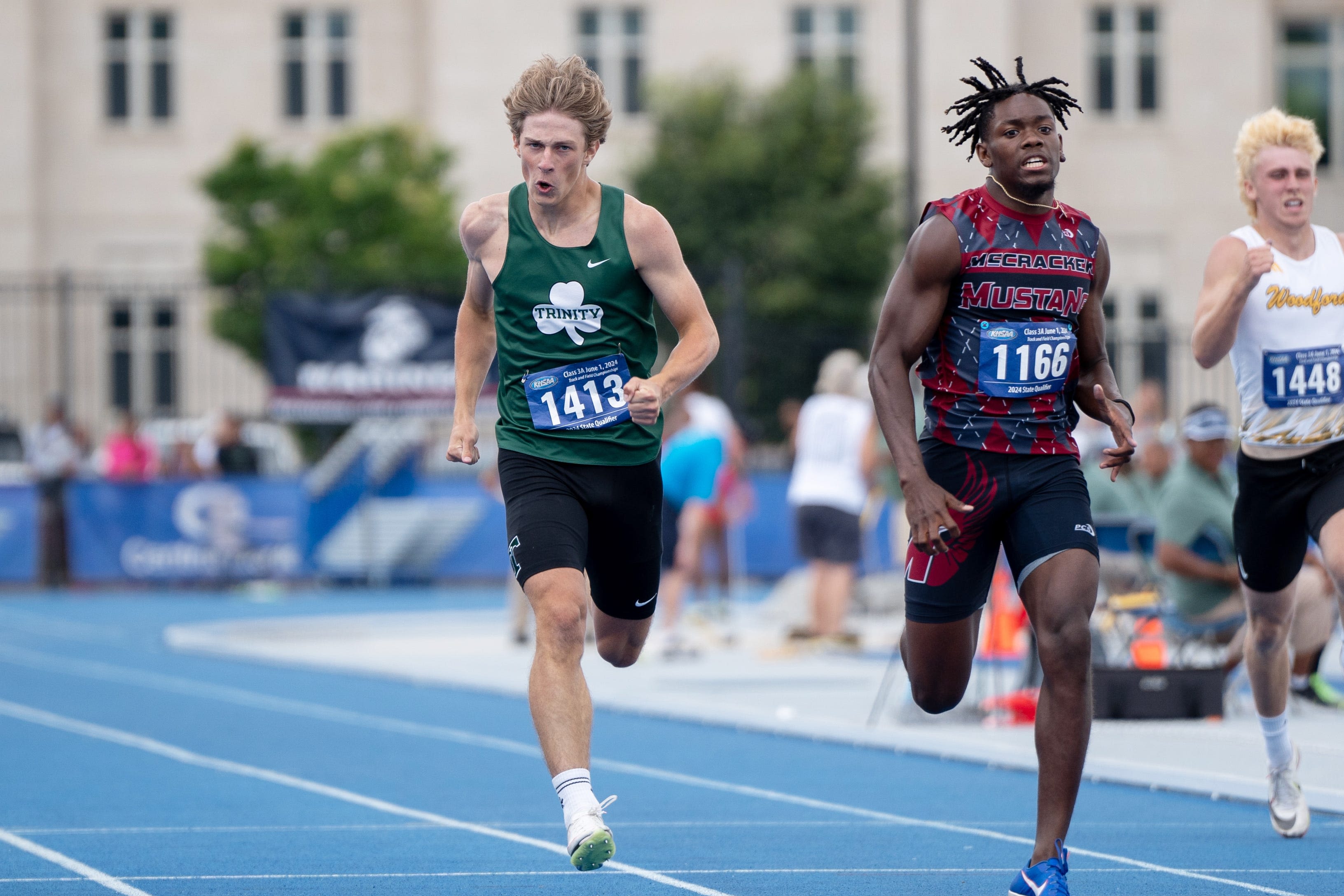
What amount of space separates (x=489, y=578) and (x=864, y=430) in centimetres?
1045

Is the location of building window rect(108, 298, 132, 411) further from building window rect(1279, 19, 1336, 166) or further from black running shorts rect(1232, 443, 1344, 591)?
black running shorts rect(1232, 443, 1344, 591)

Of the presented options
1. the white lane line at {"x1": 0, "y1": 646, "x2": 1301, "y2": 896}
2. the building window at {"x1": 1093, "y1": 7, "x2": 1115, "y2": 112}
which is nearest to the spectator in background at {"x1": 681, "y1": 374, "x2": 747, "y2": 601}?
the white lane line at {"x1": 0, "y1": 646, "x2": 1301, "y2": 896}

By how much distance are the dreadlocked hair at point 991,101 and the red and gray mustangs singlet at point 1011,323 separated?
246 millimetres

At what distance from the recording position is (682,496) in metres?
14.3

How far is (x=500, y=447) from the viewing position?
239 inches

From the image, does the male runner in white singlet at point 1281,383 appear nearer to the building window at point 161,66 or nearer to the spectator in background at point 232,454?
the spectator in background at point 232,454

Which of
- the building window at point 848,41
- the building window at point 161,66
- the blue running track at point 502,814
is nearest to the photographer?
the blue running track at point 502,814

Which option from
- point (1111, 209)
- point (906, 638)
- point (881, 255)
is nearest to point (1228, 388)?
point (881, 255)

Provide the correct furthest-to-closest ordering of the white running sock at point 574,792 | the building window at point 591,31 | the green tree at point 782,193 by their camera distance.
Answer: the building window at point 591,31 < the green tree at point 782,193 < the white running sock at point 574,792

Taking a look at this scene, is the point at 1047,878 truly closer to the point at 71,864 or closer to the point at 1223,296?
the point at 1223,296

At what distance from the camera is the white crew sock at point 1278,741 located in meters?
6.71

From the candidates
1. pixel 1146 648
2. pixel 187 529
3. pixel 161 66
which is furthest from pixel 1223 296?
pixel 161 66

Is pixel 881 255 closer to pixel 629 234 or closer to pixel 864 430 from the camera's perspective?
pixel 864 430

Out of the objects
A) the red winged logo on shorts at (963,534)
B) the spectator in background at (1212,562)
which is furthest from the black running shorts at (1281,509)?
the spectator in background at (1212,562)
